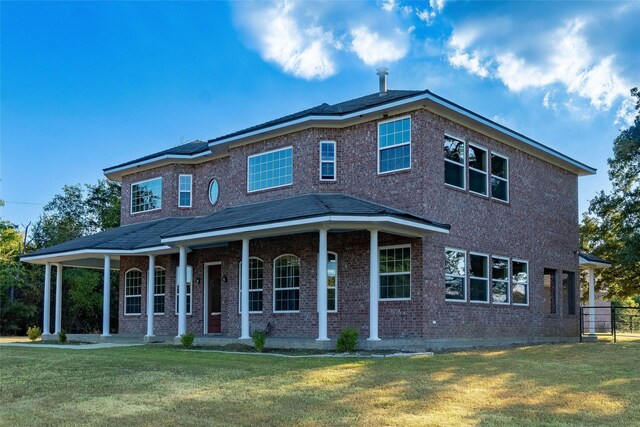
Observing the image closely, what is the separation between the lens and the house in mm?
17172

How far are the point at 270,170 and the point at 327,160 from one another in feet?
6.97

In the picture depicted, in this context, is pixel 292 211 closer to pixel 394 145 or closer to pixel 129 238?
pixel 394 145

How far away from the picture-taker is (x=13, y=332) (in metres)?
34.9

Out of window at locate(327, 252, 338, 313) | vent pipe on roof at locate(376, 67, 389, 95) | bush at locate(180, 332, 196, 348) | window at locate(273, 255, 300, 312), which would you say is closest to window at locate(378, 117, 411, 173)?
window at locate(327, 252, 338, 313)

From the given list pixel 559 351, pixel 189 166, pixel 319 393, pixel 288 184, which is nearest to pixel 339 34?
pixel 288 184

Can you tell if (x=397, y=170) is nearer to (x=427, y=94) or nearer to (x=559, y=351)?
(x=427, y=94)

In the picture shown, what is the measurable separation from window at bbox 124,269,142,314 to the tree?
18.3 meters

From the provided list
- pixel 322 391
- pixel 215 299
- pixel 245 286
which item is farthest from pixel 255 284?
pixel 322 391

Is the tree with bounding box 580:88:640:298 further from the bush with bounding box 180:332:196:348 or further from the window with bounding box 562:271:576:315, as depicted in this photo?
the bush with bounding box 180:332:196:348

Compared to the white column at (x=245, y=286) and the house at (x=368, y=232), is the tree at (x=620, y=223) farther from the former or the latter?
the white column at (x=245, y=286)

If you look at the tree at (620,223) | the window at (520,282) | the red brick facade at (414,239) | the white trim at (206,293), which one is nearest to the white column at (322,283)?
the red brick facade at (414,239)

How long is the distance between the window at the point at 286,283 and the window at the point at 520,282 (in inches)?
259

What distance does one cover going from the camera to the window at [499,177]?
20.2m

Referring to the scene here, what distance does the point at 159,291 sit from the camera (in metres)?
24.2
